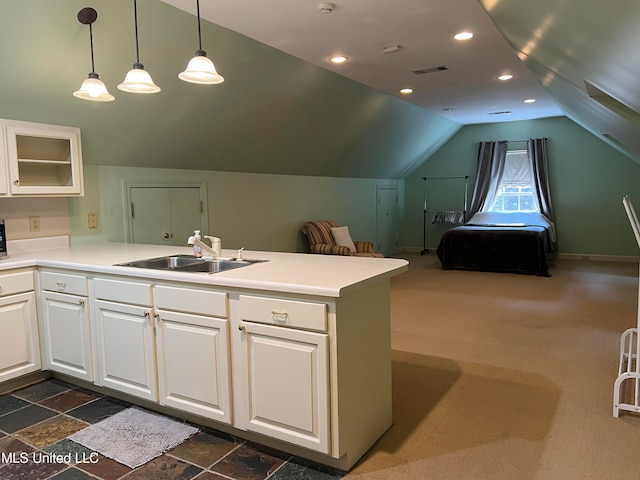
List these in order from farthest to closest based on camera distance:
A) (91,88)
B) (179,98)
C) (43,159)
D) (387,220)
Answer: (387,220), (179,98), (43,159), (91,88)

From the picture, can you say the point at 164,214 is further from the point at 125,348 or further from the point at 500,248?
the point at 500,248

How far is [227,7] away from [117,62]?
32.4 inches

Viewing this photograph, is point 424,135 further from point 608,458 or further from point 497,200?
point 608,458

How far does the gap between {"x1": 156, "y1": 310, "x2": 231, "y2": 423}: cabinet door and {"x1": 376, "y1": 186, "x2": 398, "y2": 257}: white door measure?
6202 millimetres

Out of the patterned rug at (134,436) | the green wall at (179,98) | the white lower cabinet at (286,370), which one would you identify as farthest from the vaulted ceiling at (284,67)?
the patterned rug at (134,436)

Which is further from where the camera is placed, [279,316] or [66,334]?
[66,334]

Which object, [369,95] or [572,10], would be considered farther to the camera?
[369,95]

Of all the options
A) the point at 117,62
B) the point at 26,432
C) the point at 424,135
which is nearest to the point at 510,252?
the point at 424,135

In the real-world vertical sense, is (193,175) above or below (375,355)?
above

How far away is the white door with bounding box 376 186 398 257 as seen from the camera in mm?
8469

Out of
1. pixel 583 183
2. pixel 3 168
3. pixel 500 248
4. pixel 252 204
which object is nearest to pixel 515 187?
pixel 583 183

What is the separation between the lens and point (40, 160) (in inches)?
130

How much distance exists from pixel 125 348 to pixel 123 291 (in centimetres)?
32

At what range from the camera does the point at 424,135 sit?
777cm
